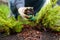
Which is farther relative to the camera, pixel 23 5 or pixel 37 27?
pixel 23 5

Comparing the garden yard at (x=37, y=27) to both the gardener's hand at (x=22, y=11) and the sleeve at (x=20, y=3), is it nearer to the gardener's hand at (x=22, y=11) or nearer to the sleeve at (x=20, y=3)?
the gardener's hand at (x=22, y=11)

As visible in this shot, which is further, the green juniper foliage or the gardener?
the gardener

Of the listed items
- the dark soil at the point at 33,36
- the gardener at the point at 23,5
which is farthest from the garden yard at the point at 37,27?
the gardener at the point at 23,5

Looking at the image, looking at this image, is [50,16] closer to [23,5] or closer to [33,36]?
[33,36]

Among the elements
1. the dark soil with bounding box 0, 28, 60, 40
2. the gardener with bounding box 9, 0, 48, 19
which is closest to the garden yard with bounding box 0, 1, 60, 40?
the dark soil with bounding box 0, 28, 60, 40

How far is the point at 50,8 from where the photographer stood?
1311mm

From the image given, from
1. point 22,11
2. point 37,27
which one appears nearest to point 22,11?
point 22,11

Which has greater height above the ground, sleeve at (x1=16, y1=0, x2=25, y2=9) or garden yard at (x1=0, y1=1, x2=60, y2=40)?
sleeve at (x1=16, y1=0, x2=25, y2=9)

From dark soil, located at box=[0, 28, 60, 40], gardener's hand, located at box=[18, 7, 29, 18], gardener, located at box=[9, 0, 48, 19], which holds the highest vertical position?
gardener, located at box=[9, 0, 48, 19]

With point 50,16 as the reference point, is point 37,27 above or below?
below

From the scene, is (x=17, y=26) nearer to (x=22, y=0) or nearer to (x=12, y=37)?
(x=12, y=37)

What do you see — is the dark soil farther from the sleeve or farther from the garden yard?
the sleeve

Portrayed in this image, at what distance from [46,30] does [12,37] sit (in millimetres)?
268

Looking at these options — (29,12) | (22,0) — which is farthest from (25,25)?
(22,0)
